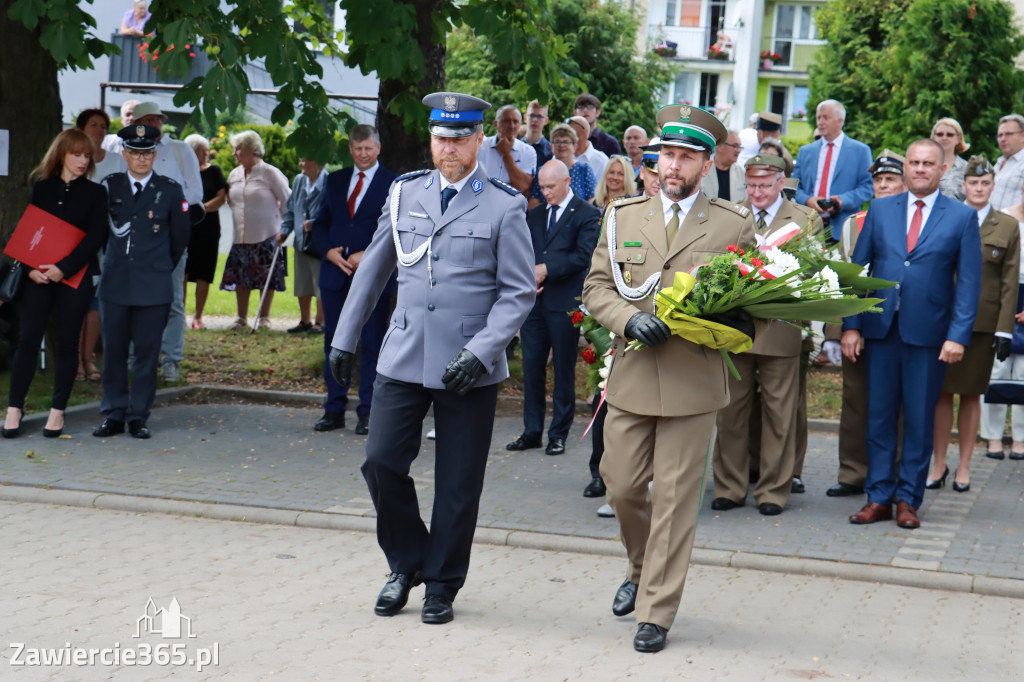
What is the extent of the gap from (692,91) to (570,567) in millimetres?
46128

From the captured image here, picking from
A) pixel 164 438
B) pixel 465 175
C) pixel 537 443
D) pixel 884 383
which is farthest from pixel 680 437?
pixel 164 438

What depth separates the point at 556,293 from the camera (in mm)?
9555

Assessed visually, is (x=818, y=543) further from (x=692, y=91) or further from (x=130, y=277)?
(x=692, y=91)

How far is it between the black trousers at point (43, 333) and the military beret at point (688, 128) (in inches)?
226

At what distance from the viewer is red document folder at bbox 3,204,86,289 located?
31.2 ft

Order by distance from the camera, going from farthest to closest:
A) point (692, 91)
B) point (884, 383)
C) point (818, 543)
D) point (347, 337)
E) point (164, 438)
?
point (692, 91) → point (164, 438) → point (884, 383) → point (818, 543) → point (347, 337)

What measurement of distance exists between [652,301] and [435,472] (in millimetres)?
1238

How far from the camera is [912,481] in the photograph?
773 cm

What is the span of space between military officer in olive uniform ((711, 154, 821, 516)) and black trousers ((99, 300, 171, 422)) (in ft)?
14.8

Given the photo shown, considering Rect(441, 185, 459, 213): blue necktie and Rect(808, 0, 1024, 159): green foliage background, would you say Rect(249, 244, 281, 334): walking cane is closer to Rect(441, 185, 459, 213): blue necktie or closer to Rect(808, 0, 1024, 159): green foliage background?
Rect(441, 185, 459, 213): blue necktie

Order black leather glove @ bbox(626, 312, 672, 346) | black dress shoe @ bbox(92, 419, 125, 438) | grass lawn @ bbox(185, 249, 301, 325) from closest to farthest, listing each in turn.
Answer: black leather glove @ bbox(626, 312, 672, 346), black dress shoe @ bbox(92, 419, 125, 438), grass lawn @ bbox(185, 249, 301, 325)

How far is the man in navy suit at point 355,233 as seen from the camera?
10039mm

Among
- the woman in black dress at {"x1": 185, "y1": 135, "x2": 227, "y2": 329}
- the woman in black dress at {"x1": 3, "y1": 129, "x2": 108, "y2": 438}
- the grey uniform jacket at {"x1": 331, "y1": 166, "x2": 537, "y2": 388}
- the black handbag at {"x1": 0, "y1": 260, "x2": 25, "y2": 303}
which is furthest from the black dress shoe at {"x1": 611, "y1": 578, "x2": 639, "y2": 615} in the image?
the woman in black dress at {"x1": 185, "y1": 135, "x2": 227, "y2": 329}

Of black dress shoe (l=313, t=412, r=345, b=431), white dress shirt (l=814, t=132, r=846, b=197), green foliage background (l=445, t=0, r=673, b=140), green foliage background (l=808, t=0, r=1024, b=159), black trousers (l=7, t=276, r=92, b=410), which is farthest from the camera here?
green foliage background (l=445, t=0, r=673, b=140)
